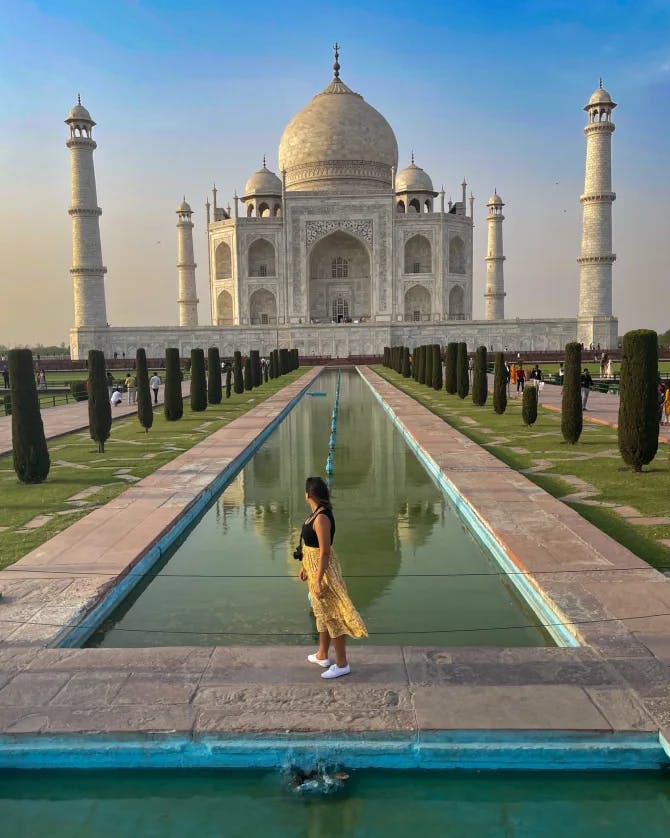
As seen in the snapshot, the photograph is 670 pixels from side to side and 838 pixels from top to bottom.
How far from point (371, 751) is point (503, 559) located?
2744mm

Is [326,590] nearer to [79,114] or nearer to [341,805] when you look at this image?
[341,805]

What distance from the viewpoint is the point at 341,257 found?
148 feet

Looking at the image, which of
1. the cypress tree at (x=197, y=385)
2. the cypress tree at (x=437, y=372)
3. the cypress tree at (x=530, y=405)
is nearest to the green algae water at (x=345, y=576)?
the cypress tree at (x=530, y=405)

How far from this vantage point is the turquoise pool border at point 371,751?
9.05 feet

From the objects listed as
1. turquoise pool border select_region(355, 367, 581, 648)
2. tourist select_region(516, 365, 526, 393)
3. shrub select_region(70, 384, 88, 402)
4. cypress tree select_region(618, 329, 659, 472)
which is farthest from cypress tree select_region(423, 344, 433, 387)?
cypress tree select_region(618, 329, 659, 472)

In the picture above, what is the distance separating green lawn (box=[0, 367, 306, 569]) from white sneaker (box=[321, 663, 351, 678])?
9.52 ft

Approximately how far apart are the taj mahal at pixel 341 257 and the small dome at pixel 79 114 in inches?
2.8

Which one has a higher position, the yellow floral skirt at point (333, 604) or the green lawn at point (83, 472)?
the yellow floral skirt at point (333, 604)

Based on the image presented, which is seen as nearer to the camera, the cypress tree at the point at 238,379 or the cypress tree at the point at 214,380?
the cypress tree at the point at 214,380

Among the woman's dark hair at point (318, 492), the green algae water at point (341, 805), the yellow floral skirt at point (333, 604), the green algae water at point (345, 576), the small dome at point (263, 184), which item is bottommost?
the green algae water at point (341, 805)

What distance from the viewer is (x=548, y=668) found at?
329 centimetres

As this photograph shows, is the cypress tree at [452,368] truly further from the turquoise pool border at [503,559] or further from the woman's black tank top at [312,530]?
the woman's black tank top at [312,530]

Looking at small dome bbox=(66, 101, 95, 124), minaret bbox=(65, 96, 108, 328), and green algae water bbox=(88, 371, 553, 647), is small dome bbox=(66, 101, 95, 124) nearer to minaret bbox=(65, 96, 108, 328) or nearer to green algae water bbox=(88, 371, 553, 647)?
minaret bbox=(65, 96, 108, 328)

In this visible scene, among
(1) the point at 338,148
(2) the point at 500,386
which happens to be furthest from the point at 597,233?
(2) the point at 500,386
